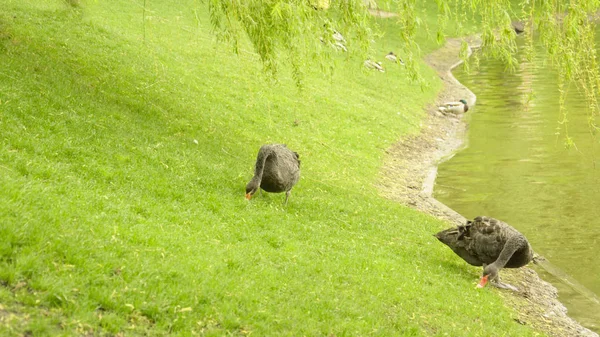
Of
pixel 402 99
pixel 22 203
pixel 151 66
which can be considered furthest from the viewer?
pixel 402 99

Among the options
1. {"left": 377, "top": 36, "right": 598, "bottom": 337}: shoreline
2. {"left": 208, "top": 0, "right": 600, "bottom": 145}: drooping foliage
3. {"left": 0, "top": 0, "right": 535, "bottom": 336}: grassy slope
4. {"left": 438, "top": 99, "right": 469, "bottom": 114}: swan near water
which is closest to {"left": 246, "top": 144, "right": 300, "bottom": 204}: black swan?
{"left": 0, "top": 0, "right": 535, "bottom": 336}: grassy slope

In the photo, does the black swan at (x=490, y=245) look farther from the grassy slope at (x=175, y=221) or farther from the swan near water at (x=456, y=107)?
the swan near water at (x=456, y=107)

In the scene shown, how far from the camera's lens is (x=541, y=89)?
40.8m

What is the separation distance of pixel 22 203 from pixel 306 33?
6.44 metres

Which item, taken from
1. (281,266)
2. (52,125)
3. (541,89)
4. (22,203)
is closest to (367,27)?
(281,266)

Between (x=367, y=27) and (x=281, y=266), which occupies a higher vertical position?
(x=367, y=27)

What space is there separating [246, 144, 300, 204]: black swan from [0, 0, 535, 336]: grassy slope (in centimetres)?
41

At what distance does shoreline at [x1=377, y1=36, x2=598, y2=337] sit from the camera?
531 inches

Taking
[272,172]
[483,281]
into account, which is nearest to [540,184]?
[483,281]

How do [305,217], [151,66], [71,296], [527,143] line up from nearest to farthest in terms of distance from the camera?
[71,296] → [305,217] → [151,66] → [527,143]

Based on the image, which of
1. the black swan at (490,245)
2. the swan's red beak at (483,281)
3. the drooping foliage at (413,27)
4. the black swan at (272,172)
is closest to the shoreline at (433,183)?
the swan's red beak at (483,281)

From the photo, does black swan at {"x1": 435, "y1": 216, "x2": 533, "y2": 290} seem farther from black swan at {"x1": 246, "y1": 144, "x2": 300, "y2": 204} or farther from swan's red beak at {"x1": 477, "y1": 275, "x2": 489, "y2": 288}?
black swan at {"x1": 246, "y1": 144, "x2": 300, "y2": 204}

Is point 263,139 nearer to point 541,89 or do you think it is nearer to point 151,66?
point 151,66

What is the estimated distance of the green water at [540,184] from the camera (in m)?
16.2
